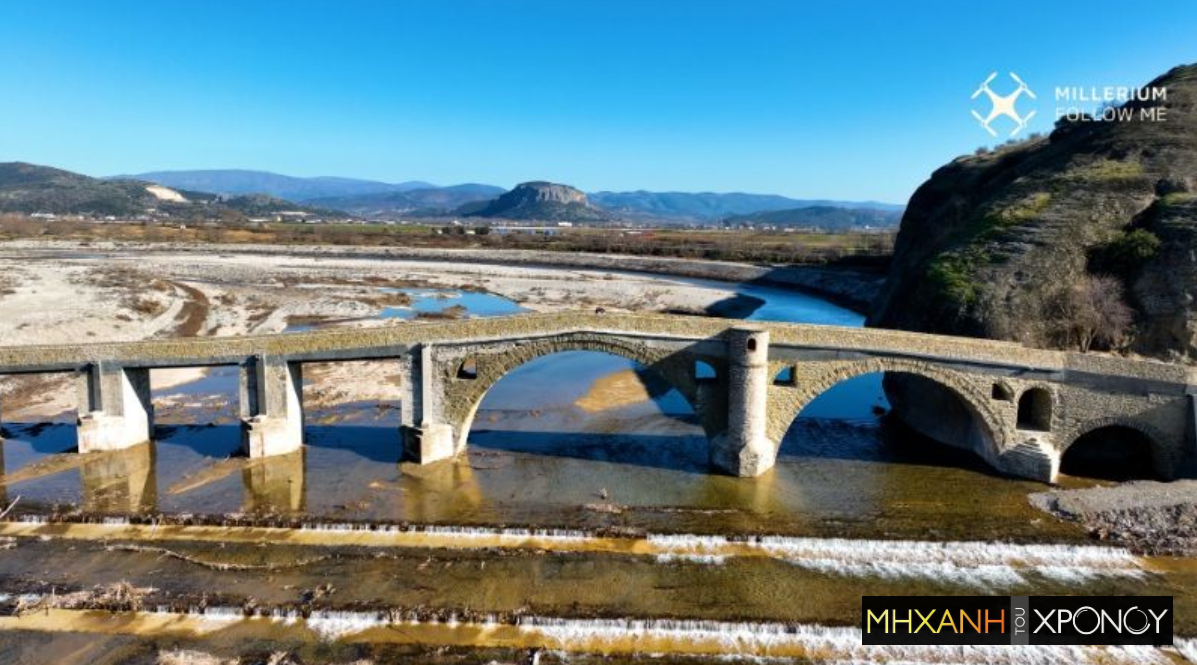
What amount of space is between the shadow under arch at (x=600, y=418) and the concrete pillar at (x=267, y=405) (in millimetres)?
7175

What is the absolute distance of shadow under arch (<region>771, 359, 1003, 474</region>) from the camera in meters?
25.9

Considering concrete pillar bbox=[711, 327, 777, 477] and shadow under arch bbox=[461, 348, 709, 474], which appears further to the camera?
shadow under arch bbox=[461, 348, 709, 474]

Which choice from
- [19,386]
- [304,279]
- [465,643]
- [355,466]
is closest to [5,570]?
[355,466]

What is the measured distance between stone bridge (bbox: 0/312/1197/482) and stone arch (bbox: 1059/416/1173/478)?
4cm

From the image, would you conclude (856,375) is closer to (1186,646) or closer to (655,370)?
(655,370)

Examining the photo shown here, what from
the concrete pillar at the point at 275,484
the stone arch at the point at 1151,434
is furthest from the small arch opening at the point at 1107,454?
the concrete pillar at the point at 275,484

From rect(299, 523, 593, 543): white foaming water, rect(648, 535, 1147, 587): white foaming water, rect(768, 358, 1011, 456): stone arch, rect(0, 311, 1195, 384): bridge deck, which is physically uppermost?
rect(0, 311, 1195, 384): bridge deck

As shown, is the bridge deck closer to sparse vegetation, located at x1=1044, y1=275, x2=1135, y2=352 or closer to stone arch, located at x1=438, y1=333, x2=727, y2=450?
stone arch, located at x1=438, y1=333, x2=727, y2=450

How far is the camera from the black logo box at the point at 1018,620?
16.5 metres

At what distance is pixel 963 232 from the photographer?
37719mm

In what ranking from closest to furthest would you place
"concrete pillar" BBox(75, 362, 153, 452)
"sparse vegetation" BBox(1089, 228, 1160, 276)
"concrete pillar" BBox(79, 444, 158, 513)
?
"concrete pillar" BBox(79, 444, 158, 513), "concrete pillar" BBox(75, 362, 153, 452), "sparse vegetation" BBox(1089, 228, 1160, 276)

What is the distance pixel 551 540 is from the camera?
68.8ft

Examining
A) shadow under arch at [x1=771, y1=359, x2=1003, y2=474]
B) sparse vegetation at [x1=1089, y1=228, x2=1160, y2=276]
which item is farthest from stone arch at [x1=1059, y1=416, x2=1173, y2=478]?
sparse vegetation at [x1=1089, y1=228, x2=1160, y2=276]

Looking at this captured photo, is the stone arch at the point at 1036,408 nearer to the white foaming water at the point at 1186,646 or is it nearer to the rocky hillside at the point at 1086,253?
the rocky hillside at the point at 1086,253
